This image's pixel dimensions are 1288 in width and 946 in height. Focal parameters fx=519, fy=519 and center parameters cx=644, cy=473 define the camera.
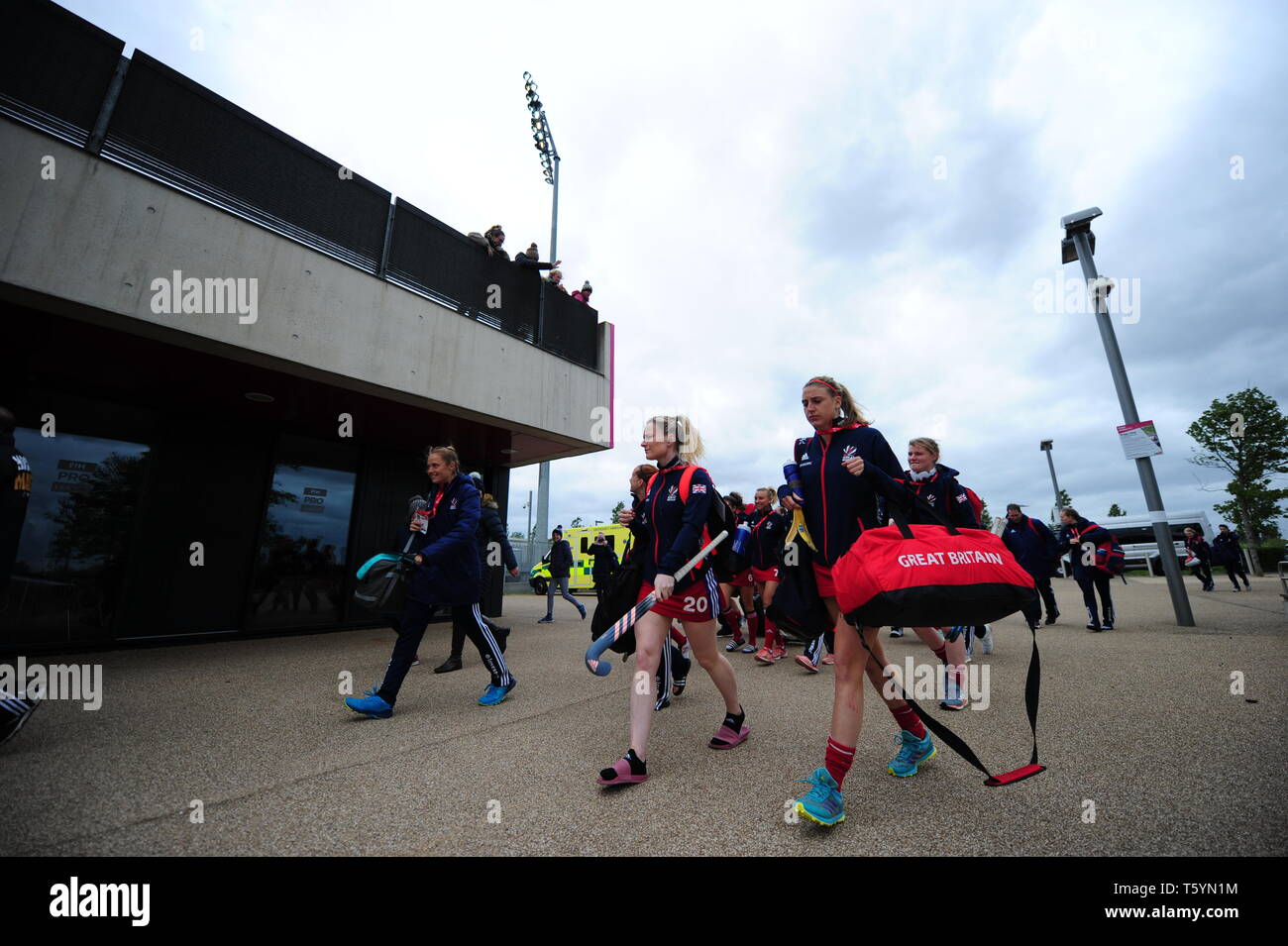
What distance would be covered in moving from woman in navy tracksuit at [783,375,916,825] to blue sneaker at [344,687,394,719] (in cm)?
299

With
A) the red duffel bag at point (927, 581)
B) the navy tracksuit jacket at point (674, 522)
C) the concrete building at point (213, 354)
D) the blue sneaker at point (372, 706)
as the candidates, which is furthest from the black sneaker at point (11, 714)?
the red duffel bag at point (927, 581)

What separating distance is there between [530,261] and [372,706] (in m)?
7.42

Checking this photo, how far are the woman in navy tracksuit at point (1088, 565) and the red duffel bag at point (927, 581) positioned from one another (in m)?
7.37

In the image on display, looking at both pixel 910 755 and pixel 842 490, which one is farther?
pixel 910 755

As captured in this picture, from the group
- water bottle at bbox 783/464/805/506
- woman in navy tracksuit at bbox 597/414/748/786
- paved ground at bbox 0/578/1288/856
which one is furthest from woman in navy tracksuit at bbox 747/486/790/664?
water bottle at bbox 783/464/805/506

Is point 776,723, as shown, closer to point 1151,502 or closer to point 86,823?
point 86,823

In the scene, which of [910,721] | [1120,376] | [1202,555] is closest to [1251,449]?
[1202,555]

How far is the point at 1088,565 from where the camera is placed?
7836 millimetres

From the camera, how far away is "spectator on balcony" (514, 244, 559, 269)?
8.79 m

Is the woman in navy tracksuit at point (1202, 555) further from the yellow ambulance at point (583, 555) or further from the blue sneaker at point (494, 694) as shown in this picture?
the blue sneaker at point (494, 694)

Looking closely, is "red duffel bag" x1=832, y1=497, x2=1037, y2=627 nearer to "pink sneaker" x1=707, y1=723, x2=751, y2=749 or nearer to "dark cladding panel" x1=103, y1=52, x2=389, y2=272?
"pink sneaker" x1=707, y1=723, x2=751, y2=749

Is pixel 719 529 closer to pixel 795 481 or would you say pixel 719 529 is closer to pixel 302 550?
pixel 795 481

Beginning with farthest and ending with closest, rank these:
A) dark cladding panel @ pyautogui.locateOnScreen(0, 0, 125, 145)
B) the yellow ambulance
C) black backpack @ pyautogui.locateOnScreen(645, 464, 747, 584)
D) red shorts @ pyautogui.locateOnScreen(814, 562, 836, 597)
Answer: the yellow ambulance, dark cladding panel @ pyautogui.locateOnScreen(0, 0, 125, 145), black backpack @ pyautogui.locateOnScreen(645, 464, 747, 584), red shorts @ pyautogui.locateOnScreen(814, 562, 836, 597)

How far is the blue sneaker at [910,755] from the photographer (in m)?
2.63
